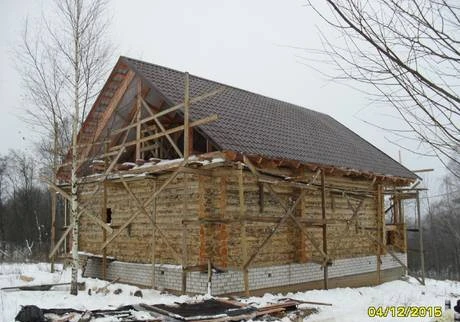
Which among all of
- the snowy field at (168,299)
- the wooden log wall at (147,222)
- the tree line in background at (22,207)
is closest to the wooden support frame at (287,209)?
the snowy field at (168,299)

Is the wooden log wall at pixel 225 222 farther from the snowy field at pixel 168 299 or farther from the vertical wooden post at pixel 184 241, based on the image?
the snowy field at pixel 168 299

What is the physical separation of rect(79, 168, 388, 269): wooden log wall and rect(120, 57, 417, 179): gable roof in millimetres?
811

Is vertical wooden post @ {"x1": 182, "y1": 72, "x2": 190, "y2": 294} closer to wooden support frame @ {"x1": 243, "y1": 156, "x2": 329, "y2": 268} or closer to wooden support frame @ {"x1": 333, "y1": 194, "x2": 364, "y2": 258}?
wooden support frame @ {"x1": 243, "y1": 156, "x2": 329, "y2": 268}

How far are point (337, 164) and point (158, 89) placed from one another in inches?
240

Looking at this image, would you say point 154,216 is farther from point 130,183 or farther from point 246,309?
point 246,309

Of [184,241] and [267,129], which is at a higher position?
[267,129]

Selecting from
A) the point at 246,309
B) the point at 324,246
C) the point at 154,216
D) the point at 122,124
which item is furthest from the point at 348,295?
the point at 122,124

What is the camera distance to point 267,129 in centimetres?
1429

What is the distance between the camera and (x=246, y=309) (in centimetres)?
865

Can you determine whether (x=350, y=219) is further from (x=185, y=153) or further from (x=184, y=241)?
(x=185, y=153)

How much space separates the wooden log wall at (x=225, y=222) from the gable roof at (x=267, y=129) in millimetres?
811

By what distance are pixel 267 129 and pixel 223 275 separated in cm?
519

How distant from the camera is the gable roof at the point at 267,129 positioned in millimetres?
11914
